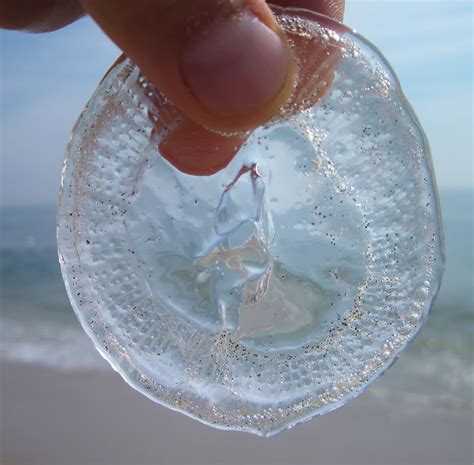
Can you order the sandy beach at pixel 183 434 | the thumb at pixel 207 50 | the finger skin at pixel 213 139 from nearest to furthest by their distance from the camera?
the thumb at pixel 207 50 < the finger skin at pixel 213 139 < the sandy beach at pixel 183 434

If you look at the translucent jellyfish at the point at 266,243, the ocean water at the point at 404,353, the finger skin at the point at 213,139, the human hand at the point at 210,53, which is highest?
the human hand at the point at 210,53

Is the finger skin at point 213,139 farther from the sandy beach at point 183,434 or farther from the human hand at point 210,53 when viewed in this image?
the sandy beach at point 183,434

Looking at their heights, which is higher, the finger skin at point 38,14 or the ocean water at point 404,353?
the finger skin at point 38,14

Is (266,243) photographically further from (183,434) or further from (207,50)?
(183,434)

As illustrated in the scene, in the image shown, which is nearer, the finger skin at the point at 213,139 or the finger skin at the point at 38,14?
the finger skin at the point at 213,139

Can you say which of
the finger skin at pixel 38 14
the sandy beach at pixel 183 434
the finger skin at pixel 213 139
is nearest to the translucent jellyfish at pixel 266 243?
the finger skin at pixel 213 139

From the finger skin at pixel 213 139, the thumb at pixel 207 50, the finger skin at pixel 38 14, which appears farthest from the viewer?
the finger skin at pixel 38 14
